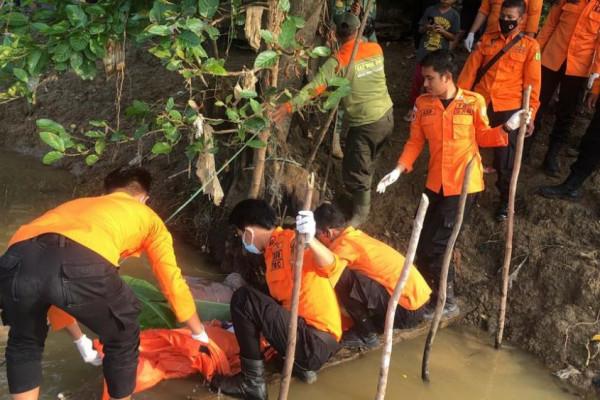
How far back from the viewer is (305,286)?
3.14 m

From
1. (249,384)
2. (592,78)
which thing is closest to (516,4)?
(592,78)

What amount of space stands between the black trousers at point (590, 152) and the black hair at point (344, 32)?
6.53ft

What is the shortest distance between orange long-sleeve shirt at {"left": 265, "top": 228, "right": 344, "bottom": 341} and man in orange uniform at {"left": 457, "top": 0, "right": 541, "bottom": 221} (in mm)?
2005

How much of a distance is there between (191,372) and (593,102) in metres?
3.71

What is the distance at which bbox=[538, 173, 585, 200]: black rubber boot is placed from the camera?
4512 millimetres

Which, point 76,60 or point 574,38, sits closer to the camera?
point 76,60

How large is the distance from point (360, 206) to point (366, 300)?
4.30ft

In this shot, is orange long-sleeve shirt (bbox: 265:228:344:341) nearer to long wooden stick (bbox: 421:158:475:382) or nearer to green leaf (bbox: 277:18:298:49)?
long wooden stick (bbox: 421:158:475:382)

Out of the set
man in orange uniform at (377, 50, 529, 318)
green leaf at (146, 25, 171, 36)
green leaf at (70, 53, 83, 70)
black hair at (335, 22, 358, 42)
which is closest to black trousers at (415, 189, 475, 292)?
man in orange uniform at (377, 50, 529, 318)

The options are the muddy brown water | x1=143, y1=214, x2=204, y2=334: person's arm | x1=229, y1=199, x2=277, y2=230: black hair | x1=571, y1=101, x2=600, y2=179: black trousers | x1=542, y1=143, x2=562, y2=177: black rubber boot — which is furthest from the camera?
x1=542, y1=143, x2=562, y2=177: black rubber boot

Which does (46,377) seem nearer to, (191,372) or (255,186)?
(191,372)

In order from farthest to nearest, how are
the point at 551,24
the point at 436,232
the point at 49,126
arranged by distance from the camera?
the point at 551,24
the point at 436,232
the point at 49,126

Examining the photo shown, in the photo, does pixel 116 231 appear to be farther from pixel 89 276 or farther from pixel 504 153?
pixel 504 153

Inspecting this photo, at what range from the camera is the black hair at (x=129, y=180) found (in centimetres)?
289
